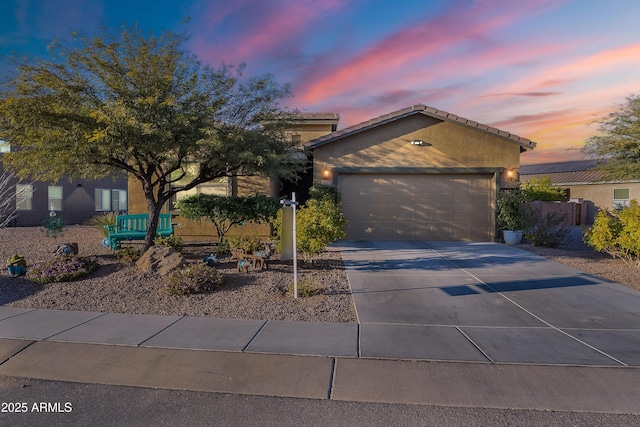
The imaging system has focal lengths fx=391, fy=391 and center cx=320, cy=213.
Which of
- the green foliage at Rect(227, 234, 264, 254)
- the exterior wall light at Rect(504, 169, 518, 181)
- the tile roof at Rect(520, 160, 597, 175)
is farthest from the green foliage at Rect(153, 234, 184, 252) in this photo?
the tile roof at Rect(520, 160, 597, 175)

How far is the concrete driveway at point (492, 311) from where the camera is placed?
466 centimetres

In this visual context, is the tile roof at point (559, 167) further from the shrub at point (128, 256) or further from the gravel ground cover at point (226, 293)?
the shrub at point (128, 256)

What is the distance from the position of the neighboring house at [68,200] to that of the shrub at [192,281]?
1427cm

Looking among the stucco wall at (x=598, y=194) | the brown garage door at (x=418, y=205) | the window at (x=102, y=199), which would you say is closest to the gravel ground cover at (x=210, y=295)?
the brown garage door at (x=418, y=205)

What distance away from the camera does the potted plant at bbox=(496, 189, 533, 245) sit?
13133 millimetres

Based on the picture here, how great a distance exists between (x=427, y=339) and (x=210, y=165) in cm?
657

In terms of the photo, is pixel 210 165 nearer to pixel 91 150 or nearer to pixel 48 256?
pixel 91 150

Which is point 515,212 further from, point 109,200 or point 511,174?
point 109,200

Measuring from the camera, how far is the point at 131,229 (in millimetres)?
11844

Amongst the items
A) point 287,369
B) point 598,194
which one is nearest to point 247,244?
point 287,369

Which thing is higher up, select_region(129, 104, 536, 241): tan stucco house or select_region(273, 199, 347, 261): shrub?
select_region(129, 104, 536, 241): tan stucco house

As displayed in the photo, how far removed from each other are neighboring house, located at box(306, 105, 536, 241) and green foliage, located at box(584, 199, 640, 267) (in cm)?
427

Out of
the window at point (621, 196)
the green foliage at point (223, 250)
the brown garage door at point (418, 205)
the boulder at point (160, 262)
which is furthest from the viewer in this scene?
the window at point (621, 196)

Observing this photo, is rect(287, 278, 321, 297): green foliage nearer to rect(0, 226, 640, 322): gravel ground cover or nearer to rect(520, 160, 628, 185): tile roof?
rect(0, 226, 640, 322): gravel ground cover
